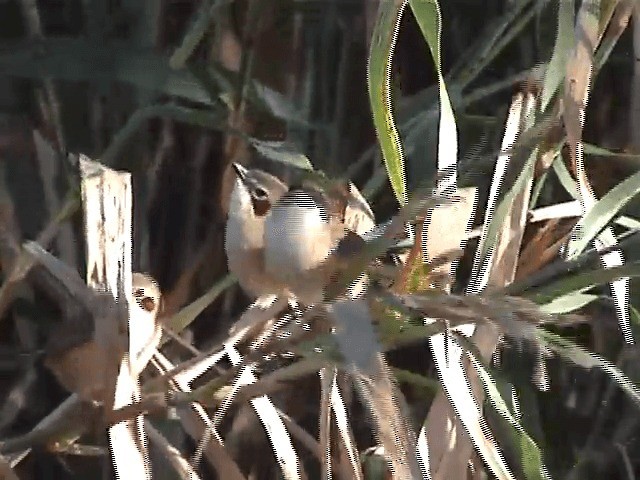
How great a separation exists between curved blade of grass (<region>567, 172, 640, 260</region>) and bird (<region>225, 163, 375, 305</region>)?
0.12 meters

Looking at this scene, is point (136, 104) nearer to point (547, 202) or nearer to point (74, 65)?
point (74, 65)

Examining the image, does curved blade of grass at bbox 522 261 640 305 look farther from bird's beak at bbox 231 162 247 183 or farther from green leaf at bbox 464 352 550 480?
bird's beak at bbox 231 162 247 183

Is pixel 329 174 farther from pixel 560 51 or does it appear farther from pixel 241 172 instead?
pixel 560 51

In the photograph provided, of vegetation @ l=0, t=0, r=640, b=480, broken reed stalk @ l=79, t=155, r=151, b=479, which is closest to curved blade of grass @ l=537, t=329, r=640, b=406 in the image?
vegetation @ l=0, t=0, r=640, b=480

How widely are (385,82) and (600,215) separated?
0.14 m

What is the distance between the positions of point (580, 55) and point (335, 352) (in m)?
0.22

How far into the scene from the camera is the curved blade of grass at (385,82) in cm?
46

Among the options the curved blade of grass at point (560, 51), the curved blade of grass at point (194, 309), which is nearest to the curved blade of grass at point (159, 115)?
the curved blade of grass at point (194, 309)

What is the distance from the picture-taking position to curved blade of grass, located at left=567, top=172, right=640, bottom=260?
480 millimetres

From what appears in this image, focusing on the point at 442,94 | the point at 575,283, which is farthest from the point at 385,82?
the point at 575,283

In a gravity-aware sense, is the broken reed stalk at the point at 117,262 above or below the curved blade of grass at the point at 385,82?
below

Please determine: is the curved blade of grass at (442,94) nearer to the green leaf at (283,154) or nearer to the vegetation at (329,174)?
the vegetation at (329,174)

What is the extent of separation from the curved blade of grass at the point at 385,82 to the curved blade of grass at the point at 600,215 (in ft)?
0.31

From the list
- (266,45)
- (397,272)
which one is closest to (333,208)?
(397,272)
